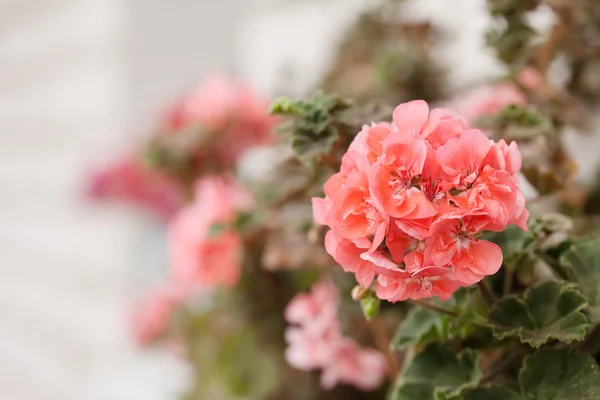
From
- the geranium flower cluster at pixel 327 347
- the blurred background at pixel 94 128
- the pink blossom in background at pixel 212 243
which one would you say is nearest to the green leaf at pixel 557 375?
the geranium flower cluster at pixel 327 347

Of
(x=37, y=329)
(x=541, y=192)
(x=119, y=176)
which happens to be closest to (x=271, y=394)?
(x=541, y=192)

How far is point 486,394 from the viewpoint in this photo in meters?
→ 0.34

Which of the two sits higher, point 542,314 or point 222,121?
point 222,121

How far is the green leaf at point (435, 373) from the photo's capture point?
360mm

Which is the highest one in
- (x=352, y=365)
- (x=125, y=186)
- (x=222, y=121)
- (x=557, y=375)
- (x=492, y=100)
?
(x=125, y=186)

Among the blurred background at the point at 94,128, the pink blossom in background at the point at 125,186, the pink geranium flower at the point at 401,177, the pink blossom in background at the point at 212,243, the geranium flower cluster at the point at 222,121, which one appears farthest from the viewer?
the blurred background at the point at 94,128

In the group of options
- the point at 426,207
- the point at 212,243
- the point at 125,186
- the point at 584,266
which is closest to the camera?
the point at 426,207

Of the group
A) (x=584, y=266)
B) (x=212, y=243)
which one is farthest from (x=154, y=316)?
(x=584, y=266)

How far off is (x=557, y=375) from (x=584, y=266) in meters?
0.09

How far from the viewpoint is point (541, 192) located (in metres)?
0.48

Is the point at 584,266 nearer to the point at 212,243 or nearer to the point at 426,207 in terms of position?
the point at 426,207

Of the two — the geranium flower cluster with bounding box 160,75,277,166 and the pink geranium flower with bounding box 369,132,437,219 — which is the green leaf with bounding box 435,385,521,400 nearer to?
the pink geranium flower with bounding box 369,132,437,219

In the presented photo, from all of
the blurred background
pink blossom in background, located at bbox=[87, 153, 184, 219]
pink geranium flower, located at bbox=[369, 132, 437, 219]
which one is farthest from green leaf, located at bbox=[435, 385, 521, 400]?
pink blossom in background, located at bbox=[87, 153, 184, 219]

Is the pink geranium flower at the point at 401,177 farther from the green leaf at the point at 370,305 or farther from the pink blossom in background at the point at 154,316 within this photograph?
the pink blossom in background at the point at 154,316
